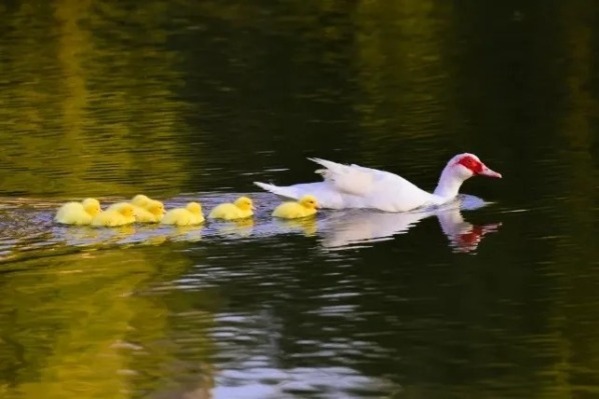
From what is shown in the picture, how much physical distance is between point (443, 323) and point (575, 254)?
214cm

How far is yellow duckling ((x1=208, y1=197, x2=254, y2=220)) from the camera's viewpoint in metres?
13.1

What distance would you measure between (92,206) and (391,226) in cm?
250

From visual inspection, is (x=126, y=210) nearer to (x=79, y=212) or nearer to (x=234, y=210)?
(x=79, y=212)

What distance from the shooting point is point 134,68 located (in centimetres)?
2509

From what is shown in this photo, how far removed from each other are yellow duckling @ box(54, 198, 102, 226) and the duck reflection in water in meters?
1.90

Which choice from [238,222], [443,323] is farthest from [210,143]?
[443,323]

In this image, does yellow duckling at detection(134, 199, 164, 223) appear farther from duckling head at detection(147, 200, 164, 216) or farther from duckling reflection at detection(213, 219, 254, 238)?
duckling reflection at detection(213, 219, 254, 238)

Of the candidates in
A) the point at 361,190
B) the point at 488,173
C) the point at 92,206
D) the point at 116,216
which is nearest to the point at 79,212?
the point at 92,206

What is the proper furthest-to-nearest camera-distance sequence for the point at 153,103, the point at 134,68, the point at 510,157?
the point at 134,68 → the point at 153,103 → the point at 510,157

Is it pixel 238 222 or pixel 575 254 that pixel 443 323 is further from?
pixel 238 222

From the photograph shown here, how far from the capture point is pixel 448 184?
1402cm

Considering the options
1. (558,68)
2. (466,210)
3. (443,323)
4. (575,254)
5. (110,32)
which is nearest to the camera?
(443,323)

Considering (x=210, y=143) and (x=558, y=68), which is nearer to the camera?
(x=210, y=143)

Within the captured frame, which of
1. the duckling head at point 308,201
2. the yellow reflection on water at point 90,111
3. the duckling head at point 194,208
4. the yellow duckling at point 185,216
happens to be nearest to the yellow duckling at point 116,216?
the yellow duckling at point 185,216
